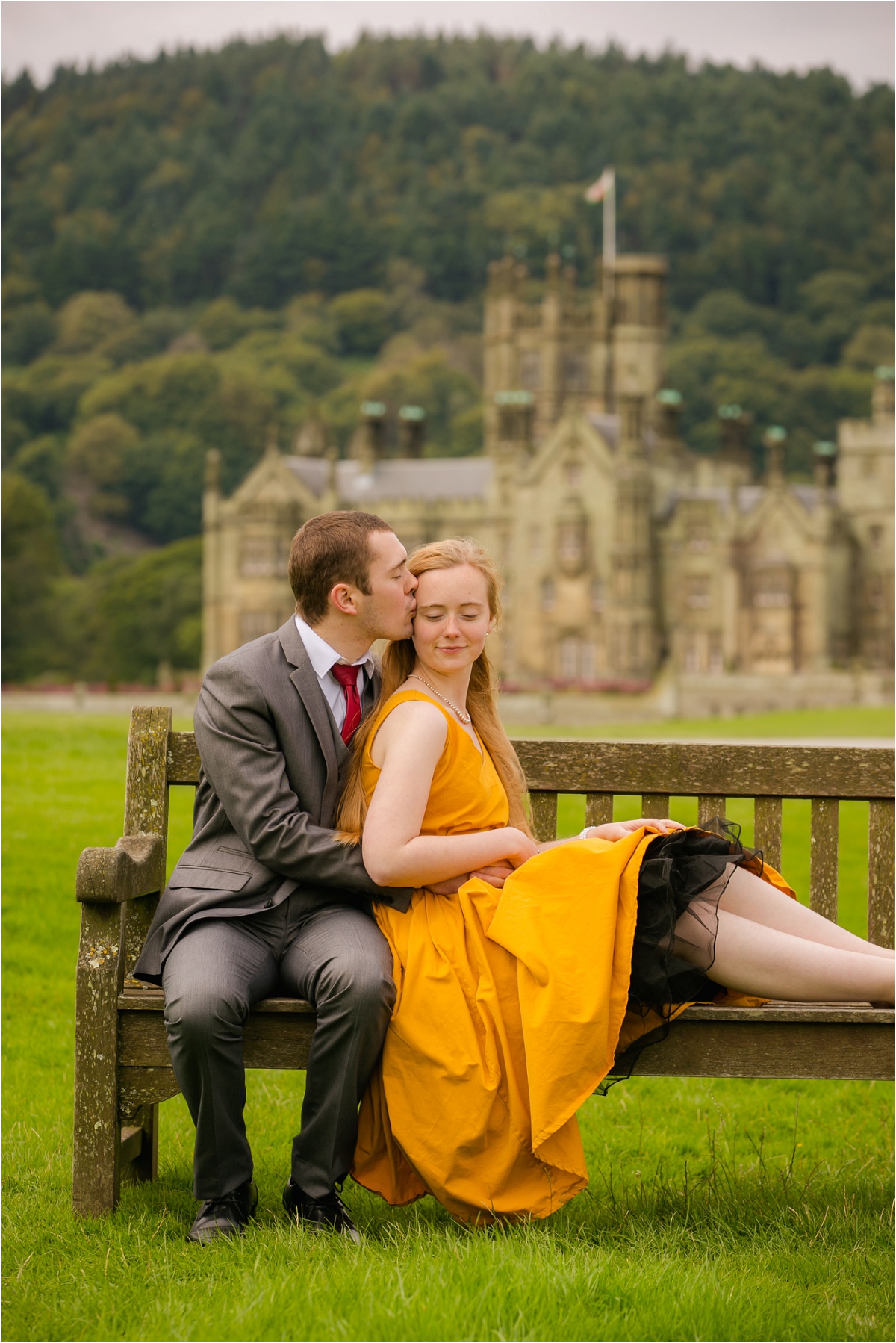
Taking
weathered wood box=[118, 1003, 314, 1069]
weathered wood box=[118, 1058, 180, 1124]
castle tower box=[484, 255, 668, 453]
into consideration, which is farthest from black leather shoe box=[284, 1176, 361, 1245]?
castle tower box=[484, 255, 668, 453]

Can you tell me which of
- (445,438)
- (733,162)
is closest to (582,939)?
(445,438)

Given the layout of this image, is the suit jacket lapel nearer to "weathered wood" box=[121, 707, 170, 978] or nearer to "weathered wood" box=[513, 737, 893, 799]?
"weathered wood" box=[121, 707, 170, 978]

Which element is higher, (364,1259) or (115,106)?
(115,106)

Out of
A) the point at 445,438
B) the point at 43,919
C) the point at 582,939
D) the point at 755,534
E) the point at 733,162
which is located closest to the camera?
the point at 582,939

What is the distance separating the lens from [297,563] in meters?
4.54

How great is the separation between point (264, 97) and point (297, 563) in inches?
5493

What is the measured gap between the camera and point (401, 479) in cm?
6794

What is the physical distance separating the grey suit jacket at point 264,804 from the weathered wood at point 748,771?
775 millimetres

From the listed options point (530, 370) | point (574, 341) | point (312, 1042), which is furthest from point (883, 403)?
point (312, 1042)

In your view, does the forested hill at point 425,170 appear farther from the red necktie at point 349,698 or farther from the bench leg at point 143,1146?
the bench leg at point 143,1146

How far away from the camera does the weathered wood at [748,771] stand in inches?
194

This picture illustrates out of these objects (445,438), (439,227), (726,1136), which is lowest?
(726,1136)

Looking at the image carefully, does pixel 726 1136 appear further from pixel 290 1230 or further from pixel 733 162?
pixel 733 162

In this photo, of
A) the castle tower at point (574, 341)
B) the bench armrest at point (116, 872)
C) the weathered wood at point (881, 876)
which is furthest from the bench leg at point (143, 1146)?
the castle tower at point (574, 341)
